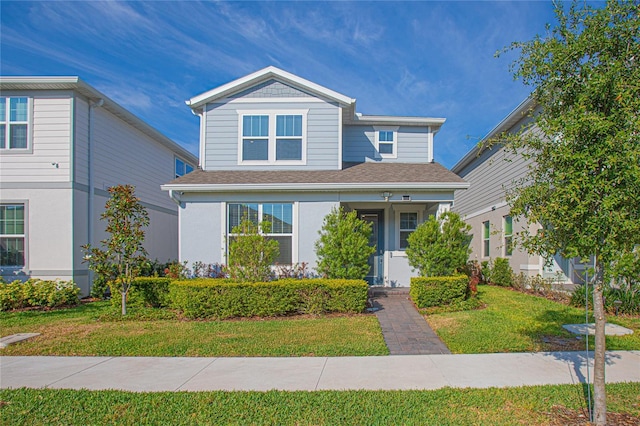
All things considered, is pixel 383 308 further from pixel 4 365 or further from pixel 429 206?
pixel 4 365

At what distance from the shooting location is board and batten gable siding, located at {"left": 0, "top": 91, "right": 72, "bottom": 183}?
11.3m

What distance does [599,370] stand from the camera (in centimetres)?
386

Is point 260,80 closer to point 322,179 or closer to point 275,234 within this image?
point 322,179

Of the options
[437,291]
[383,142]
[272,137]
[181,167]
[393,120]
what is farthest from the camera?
[181,167]

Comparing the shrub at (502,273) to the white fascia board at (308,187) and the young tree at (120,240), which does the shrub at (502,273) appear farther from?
the young tree at (120,240)

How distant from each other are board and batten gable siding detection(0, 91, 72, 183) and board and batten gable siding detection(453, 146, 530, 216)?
1366 centimetres

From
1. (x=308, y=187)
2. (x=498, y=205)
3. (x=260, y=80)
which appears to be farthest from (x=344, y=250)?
(x=498, y=205)

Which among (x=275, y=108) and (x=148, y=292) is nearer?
(x=148, y=292)

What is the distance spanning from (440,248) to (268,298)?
4.67 meters

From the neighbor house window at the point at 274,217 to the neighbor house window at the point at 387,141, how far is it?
4.35 m

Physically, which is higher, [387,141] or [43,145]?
[387,141]

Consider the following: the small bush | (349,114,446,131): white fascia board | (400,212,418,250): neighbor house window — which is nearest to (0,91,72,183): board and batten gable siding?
the small bush

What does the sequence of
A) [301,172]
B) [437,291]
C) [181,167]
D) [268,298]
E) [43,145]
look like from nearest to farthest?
1. [268,298]
2. [437,291]
3. [43,145]
4. [301,172]
5. [181,167]

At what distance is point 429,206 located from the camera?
39.9 feet
